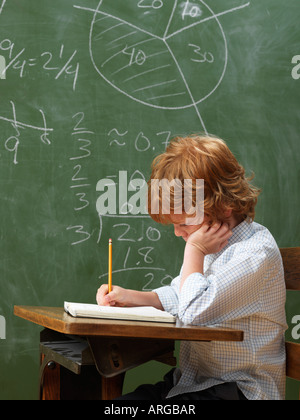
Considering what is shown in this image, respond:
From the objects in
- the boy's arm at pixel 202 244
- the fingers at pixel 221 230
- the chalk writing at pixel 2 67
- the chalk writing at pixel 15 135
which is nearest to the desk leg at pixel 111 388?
the boy's arm at pixel 202 244

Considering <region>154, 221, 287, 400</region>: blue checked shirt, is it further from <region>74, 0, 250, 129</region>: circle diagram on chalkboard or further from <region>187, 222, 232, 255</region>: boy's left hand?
<region>74, 0, 250, 129</region>: circle diagram on chalkboard

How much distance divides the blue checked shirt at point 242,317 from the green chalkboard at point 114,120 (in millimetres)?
1214

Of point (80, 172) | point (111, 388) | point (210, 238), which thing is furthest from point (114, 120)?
point (111, 388)

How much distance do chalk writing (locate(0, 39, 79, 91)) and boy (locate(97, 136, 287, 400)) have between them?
1.20 metres

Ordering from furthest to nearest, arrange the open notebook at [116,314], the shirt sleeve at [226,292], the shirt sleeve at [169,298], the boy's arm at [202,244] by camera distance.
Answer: the shirt sleeve at [169,298] → the boy's arm at [202,244] → the shirt sleeve at [226,292] → the open notebook at [116,314]

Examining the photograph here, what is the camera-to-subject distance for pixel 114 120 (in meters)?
2.68

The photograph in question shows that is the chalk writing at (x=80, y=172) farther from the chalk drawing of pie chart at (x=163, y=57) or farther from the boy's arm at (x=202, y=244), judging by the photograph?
the boy's arm at (x=202, y=244)

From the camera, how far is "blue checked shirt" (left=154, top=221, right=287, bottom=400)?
1289 mm

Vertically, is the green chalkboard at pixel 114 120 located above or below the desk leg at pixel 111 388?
above

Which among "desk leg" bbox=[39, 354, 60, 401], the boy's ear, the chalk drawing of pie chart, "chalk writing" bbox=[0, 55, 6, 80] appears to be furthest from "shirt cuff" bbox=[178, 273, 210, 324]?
"chalk writing" bbox=[0, 55, 6, 80]

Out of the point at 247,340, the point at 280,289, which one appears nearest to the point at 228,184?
the point at 280,289

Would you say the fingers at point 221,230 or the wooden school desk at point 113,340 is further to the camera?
the fingers at point 221,230

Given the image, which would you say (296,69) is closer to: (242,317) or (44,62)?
(44,62)

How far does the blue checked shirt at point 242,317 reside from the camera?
1289 millimetres
